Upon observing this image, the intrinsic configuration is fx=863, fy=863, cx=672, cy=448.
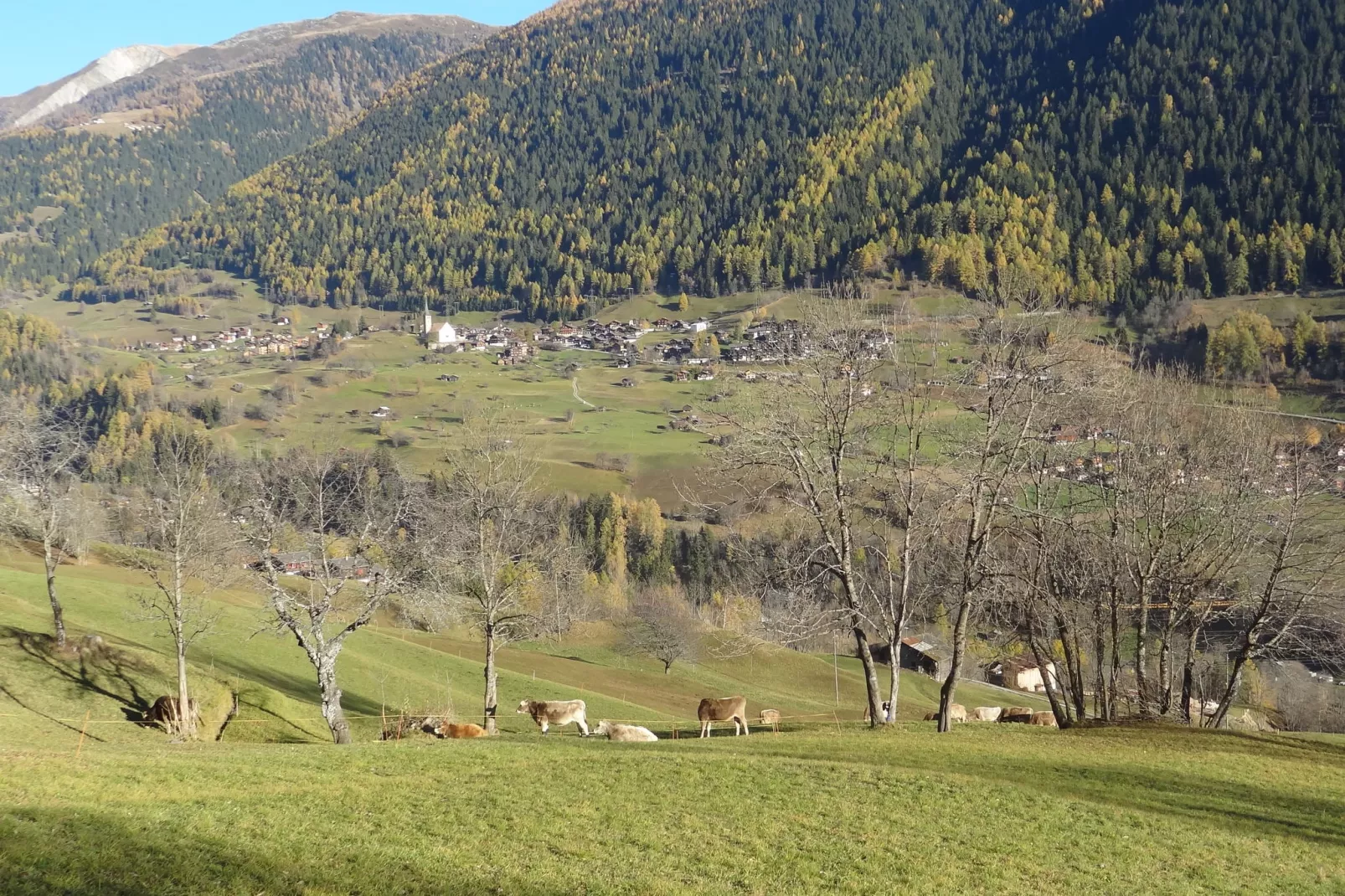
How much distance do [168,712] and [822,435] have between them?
21.2 m

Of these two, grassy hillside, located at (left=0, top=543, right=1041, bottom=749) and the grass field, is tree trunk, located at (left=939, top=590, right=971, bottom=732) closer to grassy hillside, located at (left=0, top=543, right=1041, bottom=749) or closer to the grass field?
the grass field

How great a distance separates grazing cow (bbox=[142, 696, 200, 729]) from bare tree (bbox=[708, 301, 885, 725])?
661 inches

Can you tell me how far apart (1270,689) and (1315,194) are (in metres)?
178

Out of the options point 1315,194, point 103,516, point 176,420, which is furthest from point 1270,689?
point 1315,194

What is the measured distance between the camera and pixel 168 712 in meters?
25.8

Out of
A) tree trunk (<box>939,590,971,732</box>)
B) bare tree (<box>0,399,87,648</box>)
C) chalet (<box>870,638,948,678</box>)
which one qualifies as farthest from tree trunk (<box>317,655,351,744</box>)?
chalet (<box>870,638,948,678</box>)

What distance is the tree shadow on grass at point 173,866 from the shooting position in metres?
10.2

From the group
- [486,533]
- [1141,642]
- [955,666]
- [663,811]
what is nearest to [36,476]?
[486,533]

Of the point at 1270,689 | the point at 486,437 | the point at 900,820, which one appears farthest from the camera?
the point at 1270,689

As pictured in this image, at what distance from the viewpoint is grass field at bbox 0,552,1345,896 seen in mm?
11422

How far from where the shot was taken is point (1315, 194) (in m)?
200

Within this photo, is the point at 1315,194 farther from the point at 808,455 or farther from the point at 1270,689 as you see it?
the point at 808,455

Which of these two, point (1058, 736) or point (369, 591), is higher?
point (369, 591)

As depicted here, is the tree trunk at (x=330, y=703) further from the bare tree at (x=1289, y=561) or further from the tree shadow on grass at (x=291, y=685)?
the bare tree at (x=1289, y=561)
